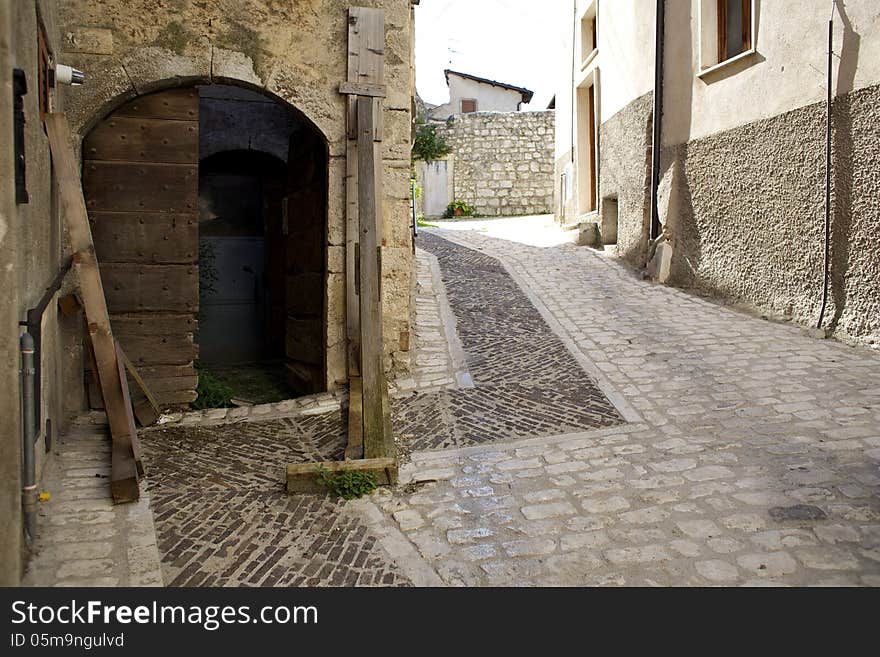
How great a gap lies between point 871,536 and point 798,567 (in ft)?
1.49

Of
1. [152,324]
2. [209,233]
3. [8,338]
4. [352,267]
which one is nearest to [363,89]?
[352,267]

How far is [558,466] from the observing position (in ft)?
12.7

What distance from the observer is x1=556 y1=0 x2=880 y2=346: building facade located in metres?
5.73

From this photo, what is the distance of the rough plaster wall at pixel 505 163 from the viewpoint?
62.3 ft

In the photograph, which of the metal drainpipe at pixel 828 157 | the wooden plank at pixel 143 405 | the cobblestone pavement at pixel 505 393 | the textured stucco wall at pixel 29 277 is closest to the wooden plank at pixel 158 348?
the wooden plank at pixel 143 405

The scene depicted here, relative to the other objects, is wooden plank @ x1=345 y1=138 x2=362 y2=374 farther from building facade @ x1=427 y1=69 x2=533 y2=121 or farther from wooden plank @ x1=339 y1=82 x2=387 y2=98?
building facade @ x1=427 y1=69 x2=533 y2=121

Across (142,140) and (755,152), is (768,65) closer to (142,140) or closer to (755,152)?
(755,152)

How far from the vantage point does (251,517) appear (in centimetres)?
333

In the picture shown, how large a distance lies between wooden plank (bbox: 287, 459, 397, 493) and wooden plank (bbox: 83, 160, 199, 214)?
104 inches

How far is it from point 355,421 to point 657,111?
257 inches

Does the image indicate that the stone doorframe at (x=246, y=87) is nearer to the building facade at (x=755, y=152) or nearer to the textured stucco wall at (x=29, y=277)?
the textured stucco wall at (x=29, y=277)

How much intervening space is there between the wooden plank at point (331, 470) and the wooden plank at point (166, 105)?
307 centimetres

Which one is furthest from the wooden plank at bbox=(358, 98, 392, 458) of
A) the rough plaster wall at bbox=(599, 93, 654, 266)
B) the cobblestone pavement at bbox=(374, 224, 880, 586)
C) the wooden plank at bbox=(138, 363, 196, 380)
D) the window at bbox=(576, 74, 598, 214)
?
the window at bbox=(576, 74, 598, 214)

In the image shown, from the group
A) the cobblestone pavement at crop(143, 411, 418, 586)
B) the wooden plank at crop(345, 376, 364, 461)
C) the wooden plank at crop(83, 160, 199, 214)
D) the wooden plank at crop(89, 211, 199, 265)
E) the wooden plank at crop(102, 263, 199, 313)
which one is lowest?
the cobblestone pavement at crop(143, 411, 418, 586)
